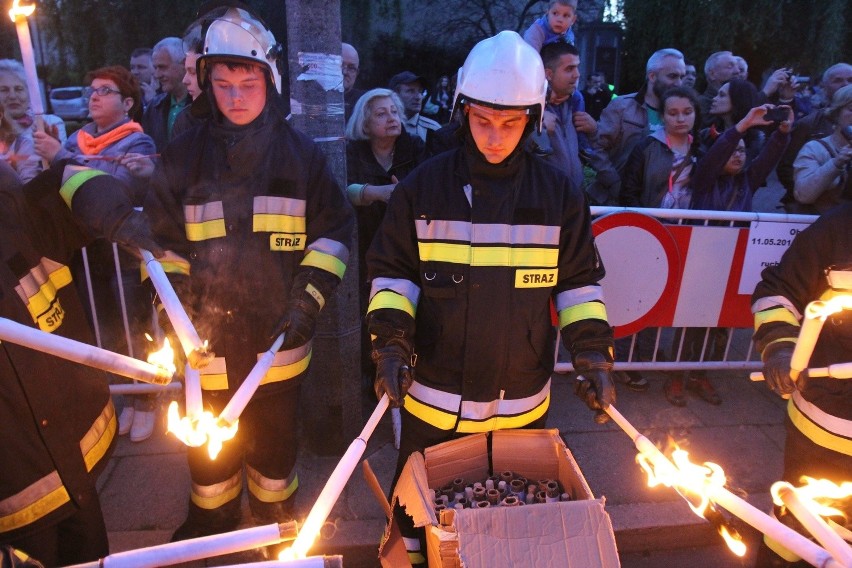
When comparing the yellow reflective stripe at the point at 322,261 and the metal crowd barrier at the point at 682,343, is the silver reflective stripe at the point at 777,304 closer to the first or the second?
the metal crowd barrier at the point at 682,343

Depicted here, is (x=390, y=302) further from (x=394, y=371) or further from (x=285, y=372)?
(x=285, y=372)

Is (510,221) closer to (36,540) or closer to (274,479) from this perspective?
(274,479)

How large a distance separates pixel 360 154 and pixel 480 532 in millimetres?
3184

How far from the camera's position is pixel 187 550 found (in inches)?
59.3

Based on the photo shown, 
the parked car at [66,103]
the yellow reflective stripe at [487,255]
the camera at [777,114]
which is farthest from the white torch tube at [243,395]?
the parked car at [66,103]

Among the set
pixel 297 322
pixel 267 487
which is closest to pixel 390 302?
pixel 297 322

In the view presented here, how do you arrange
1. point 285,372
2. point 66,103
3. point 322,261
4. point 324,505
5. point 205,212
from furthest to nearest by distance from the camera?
point 66,103
point 285,372
point 322,261
point 205,212
point 324,505

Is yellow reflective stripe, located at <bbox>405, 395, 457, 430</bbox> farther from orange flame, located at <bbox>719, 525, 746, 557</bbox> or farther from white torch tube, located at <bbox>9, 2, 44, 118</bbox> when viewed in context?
white torch tube, located at <bbox>9, 2, 44, 118</bbox>

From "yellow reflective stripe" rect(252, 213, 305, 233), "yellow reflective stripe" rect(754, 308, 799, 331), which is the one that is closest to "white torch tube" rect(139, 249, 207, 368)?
"yellow reflective stripe" rect(252, 213, 305, 233)

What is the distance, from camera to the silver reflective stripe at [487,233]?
2537 mm

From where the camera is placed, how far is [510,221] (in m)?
2.55

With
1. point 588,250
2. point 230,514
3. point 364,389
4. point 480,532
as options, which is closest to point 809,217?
point 588,250

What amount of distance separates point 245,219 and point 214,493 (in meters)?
1.39

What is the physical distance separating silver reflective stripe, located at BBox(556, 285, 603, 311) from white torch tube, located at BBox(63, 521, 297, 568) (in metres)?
1.57
